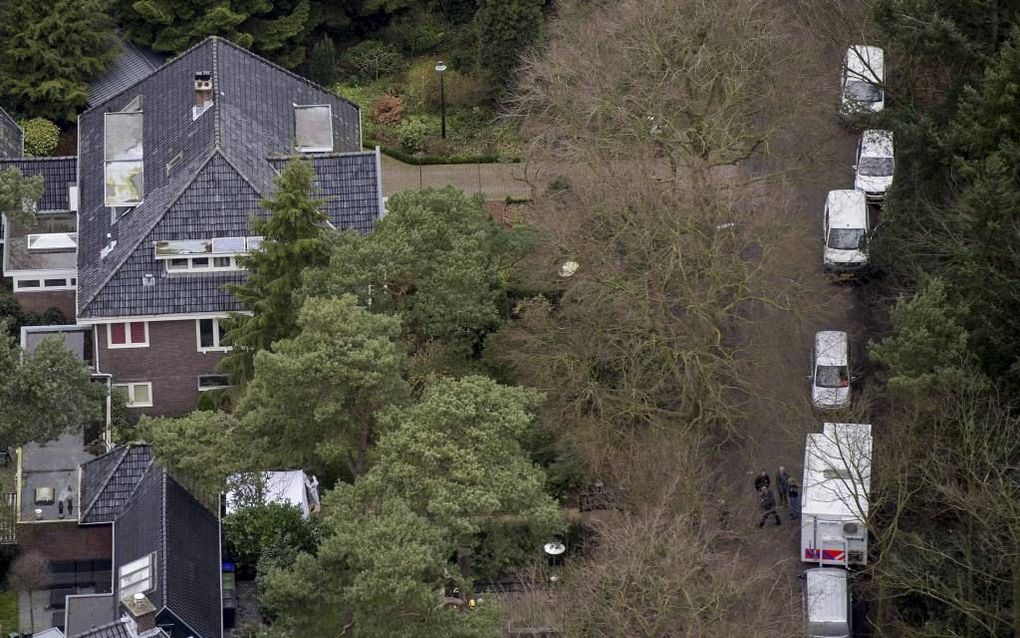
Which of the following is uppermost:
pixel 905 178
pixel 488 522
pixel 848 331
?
pixel 905 178

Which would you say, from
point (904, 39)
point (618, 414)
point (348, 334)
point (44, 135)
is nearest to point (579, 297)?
Answer: point (618, 414)

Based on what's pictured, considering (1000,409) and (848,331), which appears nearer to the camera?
(1000,409)

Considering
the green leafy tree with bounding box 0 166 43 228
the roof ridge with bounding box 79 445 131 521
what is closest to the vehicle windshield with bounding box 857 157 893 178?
the roof ridge with bounding box 79 445 131 521

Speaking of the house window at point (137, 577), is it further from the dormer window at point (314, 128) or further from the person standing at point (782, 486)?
the dormer window at point (314, 128)

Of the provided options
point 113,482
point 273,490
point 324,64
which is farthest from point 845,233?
point 324,64

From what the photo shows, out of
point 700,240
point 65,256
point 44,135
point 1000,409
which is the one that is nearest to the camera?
point 1000,409

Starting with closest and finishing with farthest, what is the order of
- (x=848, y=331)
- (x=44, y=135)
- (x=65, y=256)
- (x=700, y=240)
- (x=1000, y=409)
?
(x=1000, y=409)
(x=700, y=240)
(x=848, y=331)
(x=65, y=256)
(x=44, y=135)

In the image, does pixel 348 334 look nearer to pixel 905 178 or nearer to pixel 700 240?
pixel 700 240

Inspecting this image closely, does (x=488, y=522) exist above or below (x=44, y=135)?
below

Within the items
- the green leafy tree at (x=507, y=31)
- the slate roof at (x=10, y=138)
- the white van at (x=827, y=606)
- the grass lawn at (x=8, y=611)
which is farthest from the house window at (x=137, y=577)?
the green leafy tree at (x=507, y=31)
